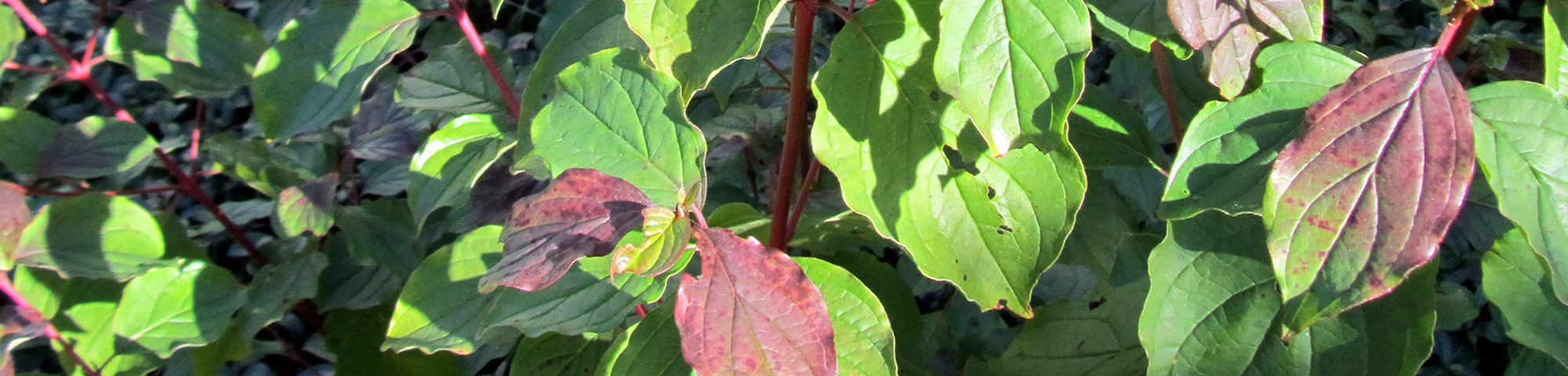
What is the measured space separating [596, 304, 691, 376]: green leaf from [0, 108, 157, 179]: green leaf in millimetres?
1077

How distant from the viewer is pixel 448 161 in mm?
1232

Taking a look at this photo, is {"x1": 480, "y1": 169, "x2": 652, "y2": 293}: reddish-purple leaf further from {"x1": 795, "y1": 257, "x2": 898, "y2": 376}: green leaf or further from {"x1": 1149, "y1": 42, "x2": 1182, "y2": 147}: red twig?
{"x1": 1149, "y1": 42, "x2": 1182, "y2": 147}: red twig

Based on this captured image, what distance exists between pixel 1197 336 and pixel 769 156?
73 centimetres

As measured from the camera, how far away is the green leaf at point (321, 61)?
1204 mm

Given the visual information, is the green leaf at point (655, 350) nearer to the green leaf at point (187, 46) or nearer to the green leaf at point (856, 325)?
the green leaf at point (856, 325)

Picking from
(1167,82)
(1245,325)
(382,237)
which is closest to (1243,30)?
(1167,82)

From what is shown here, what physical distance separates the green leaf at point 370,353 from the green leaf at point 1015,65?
4.16 ft

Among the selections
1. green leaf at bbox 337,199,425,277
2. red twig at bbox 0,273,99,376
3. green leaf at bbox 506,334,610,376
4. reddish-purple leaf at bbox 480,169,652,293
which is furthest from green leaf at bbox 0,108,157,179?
reddish-purple leaf at bbox 480,169,652,293

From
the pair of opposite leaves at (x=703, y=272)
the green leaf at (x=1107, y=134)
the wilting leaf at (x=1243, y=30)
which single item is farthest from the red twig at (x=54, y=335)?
the wilting leaf at (x=1243, y=30)

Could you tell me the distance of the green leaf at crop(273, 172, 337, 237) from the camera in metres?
1.42

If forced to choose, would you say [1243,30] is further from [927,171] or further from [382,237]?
[382,237]

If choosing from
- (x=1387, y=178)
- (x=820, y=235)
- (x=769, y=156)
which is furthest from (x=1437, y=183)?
(x=769, y=156)

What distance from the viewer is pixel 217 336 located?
1.40m

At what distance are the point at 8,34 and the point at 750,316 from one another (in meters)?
1.37
